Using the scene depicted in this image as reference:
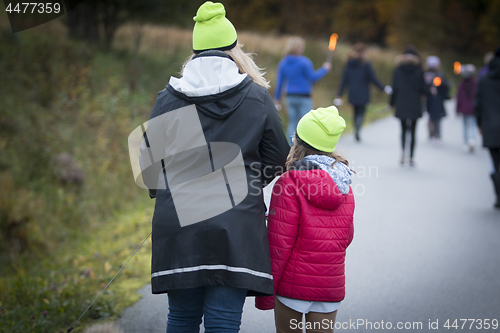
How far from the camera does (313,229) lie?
2508 mm

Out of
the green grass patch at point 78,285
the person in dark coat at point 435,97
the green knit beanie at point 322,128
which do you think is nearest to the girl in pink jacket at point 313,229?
the green knit beanie at point 322,128

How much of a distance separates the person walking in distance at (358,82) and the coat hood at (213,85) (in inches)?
341

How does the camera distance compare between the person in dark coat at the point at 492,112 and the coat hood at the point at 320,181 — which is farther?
the person in dark coat at the point at 492,112

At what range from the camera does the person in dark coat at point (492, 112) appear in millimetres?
6148

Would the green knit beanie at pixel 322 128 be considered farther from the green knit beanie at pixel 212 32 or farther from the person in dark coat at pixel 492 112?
the person in dark coat at pixel 492 112

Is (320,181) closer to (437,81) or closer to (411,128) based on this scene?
(411,128)

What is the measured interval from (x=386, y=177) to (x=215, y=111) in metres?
6.12

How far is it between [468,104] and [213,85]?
952 centimetres

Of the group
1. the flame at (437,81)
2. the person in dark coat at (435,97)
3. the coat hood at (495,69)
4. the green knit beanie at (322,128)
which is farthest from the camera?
the flame at (437,81)

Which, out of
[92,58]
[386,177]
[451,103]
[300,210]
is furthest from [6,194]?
[451,103]

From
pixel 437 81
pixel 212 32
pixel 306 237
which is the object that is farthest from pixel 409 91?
pixel 212 32

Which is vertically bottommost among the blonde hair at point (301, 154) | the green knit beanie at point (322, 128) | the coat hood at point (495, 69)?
the blonde hair at point (301, 154)

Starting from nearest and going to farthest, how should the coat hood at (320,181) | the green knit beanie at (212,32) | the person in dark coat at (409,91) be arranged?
the green knit beanie at (212,32)
the coat hood at (320,181)
the person in dark coat at (409,91)

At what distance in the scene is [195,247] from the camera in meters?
2.13
